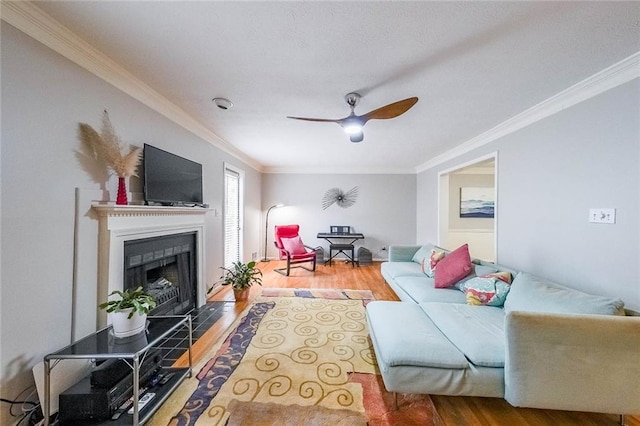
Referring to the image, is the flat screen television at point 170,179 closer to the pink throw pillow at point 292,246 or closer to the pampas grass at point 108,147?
the pampas grass at point 108,147

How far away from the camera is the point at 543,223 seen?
7.80 ft

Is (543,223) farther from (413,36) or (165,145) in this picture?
(165,145)

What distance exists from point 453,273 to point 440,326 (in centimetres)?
101

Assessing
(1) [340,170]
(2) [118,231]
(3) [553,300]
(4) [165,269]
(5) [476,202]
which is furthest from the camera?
(1) [340,170]

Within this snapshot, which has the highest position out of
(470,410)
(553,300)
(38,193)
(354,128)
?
(354,128)

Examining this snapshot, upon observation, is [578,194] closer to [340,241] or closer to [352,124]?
[352,124]

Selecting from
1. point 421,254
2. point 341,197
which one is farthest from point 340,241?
point 421,254

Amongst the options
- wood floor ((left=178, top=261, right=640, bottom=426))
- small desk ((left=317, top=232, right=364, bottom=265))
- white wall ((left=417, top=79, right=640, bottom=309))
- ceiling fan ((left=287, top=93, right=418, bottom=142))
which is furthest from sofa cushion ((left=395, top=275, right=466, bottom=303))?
small desk ((left=317, top=232, right=364, bottom=265))

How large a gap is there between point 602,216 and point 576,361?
1.24m

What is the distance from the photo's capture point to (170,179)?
8.00ft

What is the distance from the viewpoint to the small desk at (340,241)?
5.36 m

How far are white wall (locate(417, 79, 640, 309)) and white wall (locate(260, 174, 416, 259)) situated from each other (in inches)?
113

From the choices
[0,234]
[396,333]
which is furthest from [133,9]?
[396,333]

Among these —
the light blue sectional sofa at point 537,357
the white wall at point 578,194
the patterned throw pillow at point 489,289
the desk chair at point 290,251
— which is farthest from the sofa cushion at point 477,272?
the desk chair at point 290,251
